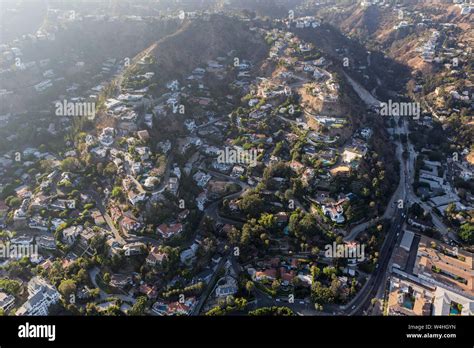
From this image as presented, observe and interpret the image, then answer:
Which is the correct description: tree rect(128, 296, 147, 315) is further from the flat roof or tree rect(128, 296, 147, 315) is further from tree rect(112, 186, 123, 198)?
the flat roof

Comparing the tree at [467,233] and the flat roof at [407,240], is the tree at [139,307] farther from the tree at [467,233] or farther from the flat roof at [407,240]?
the tree at [467,233]

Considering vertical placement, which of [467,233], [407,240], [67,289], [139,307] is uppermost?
[467,233]

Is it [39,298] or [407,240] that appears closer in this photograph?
[39,298]

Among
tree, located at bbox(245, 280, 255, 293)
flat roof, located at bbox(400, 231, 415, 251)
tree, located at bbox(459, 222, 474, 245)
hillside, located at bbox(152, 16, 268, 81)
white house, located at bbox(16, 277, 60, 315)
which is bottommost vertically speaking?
white house, located at bbox(16, 277, 60, 315)

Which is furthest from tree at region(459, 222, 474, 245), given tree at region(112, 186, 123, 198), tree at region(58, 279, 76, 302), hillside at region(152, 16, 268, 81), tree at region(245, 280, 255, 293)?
hillside at region(152, 16, 268, 81)

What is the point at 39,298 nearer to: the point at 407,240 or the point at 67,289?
the point at 67,289

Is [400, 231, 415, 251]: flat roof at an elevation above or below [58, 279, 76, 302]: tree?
above

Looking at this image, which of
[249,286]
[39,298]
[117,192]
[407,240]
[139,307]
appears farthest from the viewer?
[117,192]

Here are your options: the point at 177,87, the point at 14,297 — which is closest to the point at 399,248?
the point at 14,297

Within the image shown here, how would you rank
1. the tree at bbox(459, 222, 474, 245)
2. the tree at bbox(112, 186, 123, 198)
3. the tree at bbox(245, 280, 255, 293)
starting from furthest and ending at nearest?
the tree at bbox(112, 186, 123, 198) < the tree at bbox(459, 222, 474, 245) < the tree at bbox(245, 280, 255, 293)

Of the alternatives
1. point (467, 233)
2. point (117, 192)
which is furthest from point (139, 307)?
point (467, 233)

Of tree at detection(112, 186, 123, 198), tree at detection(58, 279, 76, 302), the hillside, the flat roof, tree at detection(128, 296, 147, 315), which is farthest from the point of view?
the hillside

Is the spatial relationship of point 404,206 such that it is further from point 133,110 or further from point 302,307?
point 133,110
